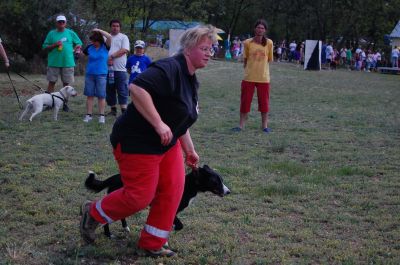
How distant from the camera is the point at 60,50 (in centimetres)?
1080

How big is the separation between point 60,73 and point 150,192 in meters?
8.13

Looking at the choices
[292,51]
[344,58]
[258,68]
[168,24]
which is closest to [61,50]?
[258,68]

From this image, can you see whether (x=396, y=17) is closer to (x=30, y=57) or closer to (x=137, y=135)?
(x=30, y=57)

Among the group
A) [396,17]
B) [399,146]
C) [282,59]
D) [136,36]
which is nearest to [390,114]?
[399,146]

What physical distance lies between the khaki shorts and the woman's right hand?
317 inches

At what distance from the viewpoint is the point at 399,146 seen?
8492 millimetres

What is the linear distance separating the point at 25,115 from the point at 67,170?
4023 mm

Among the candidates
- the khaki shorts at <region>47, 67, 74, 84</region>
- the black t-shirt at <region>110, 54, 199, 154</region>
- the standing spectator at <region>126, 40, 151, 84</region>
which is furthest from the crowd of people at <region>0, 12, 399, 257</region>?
the khaki shorts at <region>47, 67, 74, 84</region>

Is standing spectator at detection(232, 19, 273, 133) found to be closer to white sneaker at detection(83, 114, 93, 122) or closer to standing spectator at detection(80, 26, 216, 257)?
white sneaker at detection(83, 114, 93, 122)

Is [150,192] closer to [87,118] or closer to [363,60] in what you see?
[87,118]

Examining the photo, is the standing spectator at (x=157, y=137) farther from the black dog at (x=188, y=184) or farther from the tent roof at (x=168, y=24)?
the tent roof at (x=168, y=24)

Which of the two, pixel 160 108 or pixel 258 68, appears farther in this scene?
pixel 258 68

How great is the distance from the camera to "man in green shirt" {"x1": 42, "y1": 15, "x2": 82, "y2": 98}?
35.3ft

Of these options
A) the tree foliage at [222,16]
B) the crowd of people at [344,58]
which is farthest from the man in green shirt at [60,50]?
the crowd of people at [344,58]
